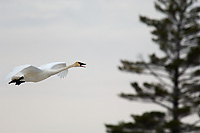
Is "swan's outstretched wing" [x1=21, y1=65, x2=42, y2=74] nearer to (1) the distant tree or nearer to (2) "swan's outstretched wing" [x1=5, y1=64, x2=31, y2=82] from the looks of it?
(2) "swan's outstretched wing" [x1=5, y1=64, x2=31, y2=82]

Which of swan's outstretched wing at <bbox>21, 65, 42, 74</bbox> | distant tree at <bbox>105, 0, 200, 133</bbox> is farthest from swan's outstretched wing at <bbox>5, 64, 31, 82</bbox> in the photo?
distant tree at <bbox>105, 0, 200, 133</bbox>

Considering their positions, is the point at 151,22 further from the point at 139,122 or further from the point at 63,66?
the point at 63,66

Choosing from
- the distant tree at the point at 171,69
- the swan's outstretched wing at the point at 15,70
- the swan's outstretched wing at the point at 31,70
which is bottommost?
the swan's outstretched wing at the point at 15,70

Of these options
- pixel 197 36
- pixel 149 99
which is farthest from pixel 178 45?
pixel 149 99

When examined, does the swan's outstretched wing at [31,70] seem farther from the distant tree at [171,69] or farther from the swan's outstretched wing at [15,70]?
the distant tree at [171,69]

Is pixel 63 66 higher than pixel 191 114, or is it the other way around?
pixel 191 114

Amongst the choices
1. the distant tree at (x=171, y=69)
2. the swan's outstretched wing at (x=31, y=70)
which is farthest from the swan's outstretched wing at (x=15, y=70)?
the distant tree at (x=171, y=69)

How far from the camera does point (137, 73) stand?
3055 centimetres

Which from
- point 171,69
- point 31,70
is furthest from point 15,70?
point 171,69

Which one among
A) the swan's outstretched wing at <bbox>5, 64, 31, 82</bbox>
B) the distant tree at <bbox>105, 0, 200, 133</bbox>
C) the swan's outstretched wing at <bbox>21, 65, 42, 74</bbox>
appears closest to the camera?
the swan's outstretched wing at <bbox>5, 64, 31, 82</bbox>

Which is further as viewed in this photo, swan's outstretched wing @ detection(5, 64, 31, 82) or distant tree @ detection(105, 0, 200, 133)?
distant tree @ detection(105, 0, 200, 133)

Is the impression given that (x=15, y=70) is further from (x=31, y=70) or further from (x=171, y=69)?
(x=171, y=69)

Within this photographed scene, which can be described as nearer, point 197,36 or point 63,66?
point 63,66

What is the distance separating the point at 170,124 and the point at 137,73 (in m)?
3.71
